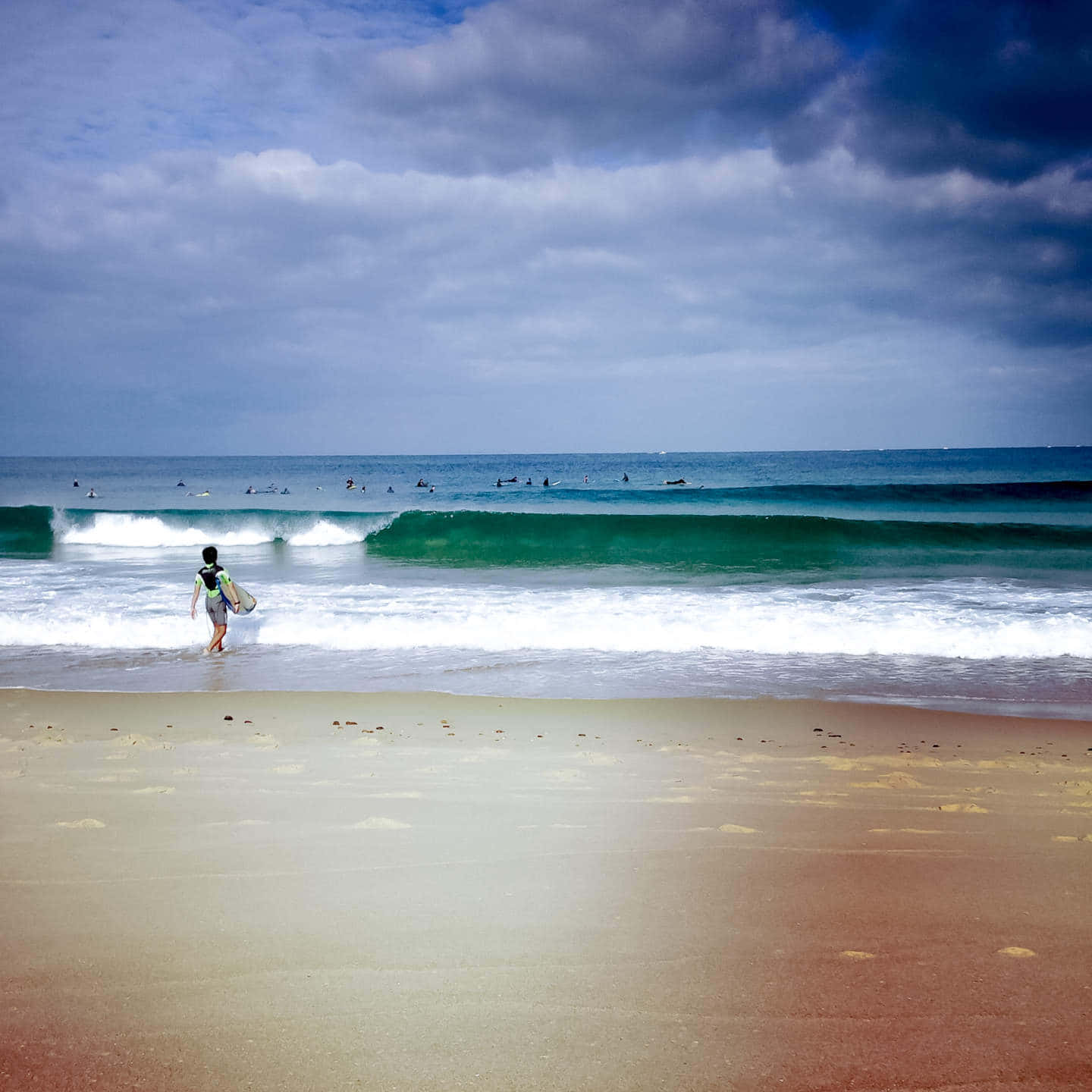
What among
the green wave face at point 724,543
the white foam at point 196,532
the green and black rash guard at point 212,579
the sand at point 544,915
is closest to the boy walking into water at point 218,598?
the green and black rash guard at point 212,579

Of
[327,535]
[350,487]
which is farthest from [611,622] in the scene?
[350,487]

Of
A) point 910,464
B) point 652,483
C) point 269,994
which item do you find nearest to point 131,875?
point 269,994

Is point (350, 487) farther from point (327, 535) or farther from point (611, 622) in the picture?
point (611, 622)

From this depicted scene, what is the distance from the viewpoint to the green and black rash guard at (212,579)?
32.6ft

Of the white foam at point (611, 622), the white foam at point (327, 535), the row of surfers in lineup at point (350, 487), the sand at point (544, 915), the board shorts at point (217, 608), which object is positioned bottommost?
the sand at point (544, 915)

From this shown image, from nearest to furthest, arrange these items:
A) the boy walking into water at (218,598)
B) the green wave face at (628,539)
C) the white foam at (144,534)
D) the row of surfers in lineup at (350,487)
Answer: the boy walking into water at (218,598) → the green wave face at (628,539) → the white foam at (144,534) → the row of surfers in lineup at (350,487)

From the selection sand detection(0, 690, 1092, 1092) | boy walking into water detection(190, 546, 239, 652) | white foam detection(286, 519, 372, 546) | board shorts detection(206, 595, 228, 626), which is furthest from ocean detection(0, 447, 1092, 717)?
sand detection(0, 690, 1092, 1092)

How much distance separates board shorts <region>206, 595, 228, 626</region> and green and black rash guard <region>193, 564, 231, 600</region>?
33 millimetres

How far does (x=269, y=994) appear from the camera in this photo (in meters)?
2.75

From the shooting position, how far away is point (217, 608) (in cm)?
1005

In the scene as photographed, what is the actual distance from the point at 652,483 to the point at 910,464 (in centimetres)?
4079

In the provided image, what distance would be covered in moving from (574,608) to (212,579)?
4743 mm

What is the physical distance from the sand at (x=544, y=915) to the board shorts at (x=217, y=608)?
414cm

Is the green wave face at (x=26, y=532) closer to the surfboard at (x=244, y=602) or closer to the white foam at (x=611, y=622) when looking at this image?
the white foam at (x=611, y=622)
